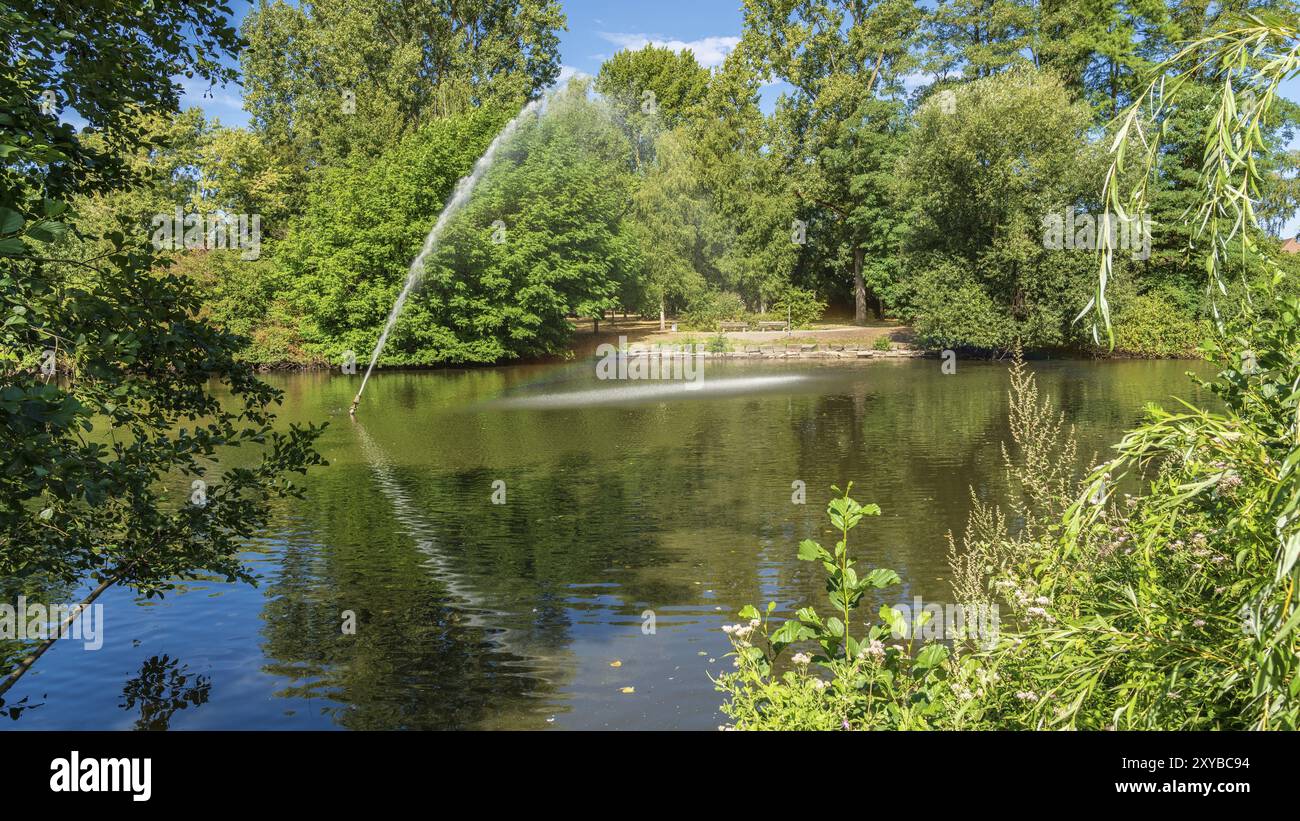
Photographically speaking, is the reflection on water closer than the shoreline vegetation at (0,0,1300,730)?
No

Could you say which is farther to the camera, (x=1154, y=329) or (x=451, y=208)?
(x=451, y=208)

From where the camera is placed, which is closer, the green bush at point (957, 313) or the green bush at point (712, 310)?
the green bush at point (957, 313)

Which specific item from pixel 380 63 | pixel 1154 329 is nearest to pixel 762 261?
pixel 1154 329

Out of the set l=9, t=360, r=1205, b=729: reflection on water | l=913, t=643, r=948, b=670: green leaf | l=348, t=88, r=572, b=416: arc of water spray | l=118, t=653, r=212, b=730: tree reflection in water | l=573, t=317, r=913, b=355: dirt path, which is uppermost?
l=348, t=88, r=572, b=416: arc of water spray

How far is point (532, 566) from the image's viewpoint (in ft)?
47.1

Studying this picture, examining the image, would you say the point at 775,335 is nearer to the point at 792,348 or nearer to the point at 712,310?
the point at 792,348

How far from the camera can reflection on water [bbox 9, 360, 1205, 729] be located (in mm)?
9781

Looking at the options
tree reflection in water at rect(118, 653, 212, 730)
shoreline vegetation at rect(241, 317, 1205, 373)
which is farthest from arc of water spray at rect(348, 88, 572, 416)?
tree reflection in water at rect(118, 653, 212, 730)

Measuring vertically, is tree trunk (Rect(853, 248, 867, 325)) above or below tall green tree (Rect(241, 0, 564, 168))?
below

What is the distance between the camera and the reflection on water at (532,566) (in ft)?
32.1

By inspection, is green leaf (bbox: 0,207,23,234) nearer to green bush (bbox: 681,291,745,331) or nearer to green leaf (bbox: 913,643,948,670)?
green leaf (bbox: 913,643,948,670)

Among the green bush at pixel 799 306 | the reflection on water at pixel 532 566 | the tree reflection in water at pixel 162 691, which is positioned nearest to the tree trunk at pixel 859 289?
the green bush at pixel 799 306

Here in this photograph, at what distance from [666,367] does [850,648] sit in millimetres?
43447

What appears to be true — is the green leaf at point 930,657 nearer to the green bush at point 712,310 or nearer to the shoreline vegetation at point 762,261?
the shoreline vegetation at point 762,261
